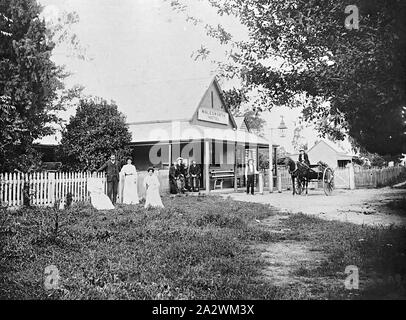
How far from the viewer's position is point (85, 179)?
552 inches

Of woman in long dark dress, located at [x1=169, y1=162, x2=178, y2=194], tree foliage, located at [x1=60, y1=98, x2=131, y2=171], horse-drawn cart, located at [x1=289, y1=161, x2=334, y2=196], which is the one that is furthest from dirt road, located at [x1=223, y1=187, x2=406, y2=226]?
tree foliage, located at [x1=60, y1=98, x2=131, y2=171]

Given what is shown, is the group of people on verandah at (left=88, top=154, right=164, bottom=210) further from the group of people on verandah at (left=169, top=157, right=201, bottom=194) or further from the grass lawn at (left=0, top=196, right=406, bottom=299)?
the group of people on verandah at (left=169, top=157, right=201, bottom=194)

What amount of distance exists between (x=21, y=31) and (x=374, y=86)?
8.12 m

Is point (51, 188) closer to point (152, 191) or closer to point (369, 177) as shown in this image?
point (152, 191)

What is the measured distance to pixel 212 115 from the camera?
25.8 meters

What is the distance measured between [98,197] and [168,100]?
42.1ft

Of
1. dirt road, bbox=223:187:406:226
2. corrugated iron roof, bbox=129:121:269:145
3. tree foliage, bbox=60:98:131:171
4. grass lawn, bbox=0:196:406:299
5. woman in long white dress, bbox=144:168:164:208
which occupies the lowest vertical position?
grass lawn, bbox=0:196:406:299

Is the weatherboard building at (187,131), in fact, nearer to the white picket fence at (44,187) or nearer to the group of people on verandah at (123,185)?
the group of people on verandah at (123,185)

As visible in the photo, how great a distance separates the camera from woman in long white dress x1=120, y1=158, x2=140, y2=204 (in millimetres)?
14266

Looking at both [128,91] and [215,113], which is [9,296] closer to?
[128,91]

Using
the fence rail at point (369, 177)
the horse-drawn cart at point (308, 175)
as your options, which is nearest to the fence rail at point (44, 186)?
the horse-drawn cart at point (308, 175)

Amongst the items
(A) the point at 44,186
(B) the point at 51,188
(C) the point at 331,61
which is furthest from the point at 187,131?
(C) the point at 331,61

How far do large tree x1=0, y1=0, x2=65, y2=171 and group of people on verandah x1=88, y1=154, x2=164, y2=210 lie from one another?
2873 mm
